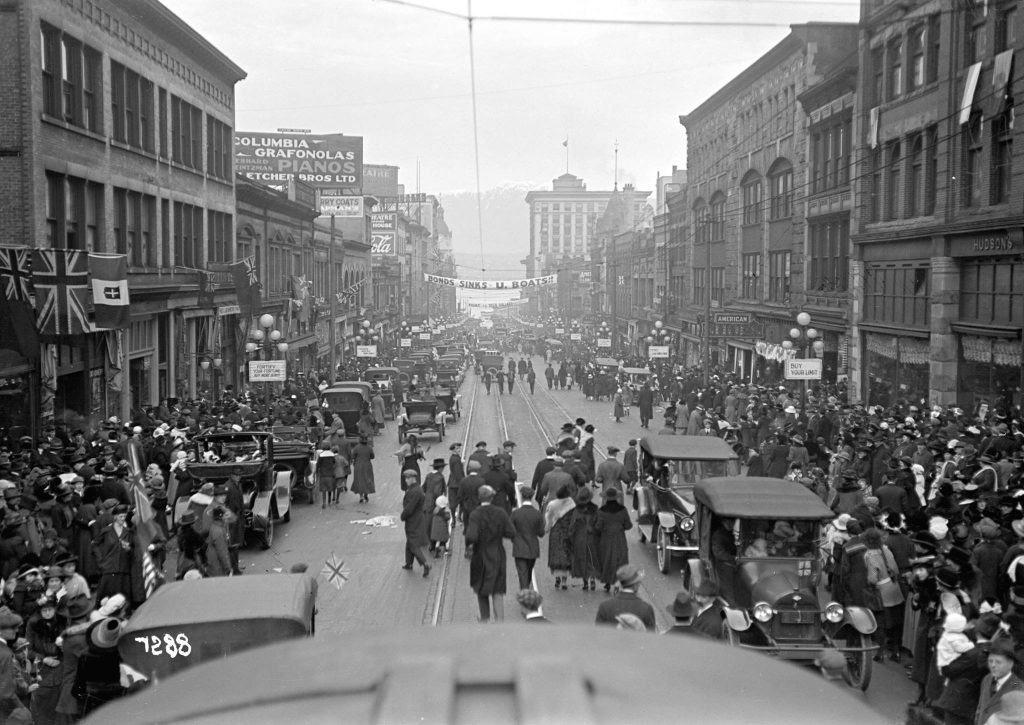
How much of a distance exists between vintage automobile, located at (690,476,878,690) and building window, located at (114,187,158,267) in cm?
2421

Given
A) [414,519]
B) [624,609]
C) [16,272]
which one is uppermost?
[16,272]

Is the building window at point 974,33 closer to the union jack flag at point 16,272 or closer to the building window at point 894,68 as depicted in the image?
the building window at point 894,68

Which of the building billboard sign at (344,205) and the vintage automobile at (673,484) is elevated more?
the building billboard sign at (344,205)

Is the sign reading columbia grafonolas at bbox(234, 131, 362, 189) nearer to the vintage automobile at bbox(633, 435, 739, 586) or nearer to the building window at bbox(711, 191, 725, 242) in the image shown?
the building window at bbox(711, 191, 725, 242)

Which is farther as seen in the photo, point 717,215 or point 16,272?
point 717,215

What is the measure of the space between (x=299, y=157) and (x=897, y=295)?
4884cm

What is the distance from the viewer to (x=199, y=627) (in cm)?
844

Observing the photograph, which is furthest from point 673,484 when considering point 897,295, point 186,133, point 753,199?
point 753,199

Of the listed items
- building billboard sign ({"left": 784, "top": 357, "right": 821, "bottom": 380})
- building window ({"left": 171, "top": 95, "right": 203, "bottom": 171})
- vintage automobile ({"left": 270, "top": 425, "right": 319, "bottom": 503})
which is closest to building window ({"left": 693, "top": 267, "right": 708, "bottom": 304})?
building window ({"left": 171, "top": 95, "right": 203, "bottom": 171})

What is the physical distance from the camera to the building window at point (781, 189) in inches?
1972

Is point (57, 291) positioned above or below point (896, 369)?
above

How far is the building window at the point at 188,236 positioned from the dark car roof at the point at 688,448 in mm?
25766

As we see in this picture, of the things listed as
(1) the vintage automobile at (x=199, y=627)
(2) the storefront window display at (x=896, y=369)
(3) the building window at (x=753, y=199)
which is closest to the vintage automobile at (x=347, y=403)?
(2) the storefront window display at (x=896, y=369)

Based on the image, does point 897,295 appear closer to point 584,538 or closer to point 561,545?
point 561,545
